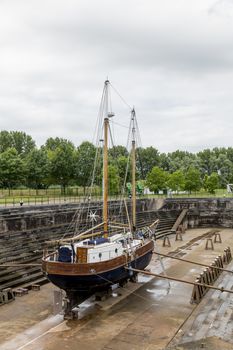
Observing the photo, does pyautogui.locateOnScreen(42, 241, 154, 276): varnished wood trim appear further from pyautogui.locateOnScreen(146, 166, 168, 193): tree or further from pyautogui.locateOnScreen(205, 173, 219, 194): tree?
pyautogui.locateOnScreen(146, 166, 168, 193): tree

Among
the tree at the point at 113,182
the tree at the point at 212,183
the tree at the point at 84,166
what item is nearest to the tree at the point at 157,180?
the tree at the point at 212,183

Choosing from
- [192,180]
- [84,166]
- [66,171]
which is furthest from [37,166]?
[192,180]

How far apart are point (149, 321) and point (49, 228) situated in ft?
41.9

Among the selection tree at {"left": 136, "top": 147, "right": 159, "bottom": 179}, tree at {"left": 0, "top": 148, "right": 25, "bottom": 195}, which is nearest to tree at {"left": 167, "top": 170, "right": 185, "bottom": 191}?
tree at {"left": 0, "top": 148, "right": 25, "bottom": 195}

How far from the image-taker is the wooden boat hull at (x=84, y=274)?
16.1m

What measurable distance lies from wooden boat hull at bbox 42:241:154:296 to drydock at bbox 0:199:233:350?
1.00 m

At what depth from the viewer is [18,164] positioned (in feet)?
174

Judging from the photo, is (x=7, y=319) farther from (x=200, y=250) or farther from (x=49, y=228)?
(x=200, y=250)

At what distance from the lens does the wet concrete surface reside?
13.6 metres

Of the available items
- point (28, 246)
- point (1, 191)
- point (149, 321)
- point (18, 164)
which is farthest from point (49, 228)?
point (18, 164)

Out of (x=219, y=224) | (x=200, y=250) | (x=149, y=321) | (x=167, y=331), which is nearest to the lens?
(x=167, y=331)

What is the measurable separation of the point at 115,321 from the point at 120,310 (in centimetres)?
126

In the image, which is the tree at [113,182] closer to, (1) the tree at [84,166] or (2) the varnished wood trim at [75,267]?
(1) the tree at [84,166]

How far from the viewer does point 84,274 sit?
1630 centimetres
